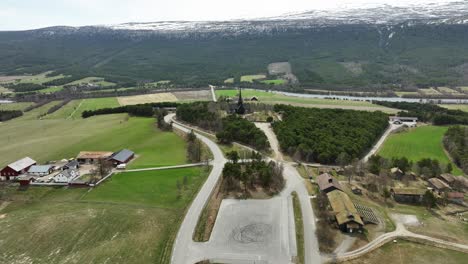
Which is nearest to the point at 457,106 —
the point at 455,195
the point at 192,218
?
the point at 455,195

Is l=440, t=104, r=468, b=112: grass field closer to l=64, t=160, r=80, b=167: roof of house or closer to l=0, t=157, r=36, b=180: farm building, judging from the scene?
l=64, t=160, r=80, b=167: roof of house

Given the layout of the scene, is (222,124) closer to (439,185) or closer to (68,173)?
(68,173)

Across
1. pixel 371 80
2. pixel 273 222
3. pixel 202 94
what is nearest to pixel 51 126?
pixel 202 94

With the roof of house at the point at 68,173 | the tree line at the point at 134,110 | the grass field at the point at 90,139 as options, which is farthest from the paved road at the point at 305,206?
the tree line at the point at 134,110

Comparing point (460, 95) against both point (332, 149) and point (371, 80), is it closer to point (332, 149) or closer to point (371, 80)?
point (371, 80)

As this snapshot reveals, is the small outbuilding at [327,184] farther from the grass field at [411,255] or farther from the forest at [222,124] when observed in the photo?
the forest at [222,124]
